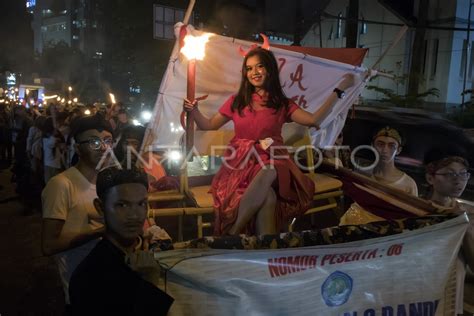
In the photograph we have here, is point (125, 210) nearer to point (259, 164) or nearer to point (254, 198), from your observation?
point (254, 198)

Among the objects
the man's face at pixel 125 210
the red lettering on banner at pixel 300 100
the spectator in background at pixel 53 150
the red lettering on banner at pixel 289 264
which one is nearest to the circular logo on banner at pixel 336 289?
the red lettering on banner at pixel 289 264

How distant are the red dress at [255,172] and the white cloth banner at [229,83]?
0.99 metres

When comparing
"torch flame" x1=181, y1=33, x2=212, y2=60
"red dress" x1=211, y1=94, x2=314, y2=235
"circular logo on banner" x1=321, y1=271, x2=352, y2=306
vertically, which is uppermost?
"torch flame" x1=181, y1=33, x2=212, y2=60

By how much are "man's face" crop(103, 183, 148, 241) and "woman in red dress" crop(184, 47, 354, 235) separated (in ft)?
4.18

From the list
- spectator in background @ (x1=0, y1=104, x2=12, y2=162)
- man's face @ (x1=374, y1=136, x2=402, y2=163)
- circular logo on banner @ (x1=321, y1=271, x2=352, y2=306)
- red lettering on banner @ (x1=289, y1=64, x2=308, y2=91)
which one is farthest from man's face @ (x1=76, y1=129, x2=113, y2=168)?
spectator in background @ (x1=0, y1=104, x2=12, y2=162)

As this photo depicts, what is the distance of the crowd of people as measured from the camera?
1.69m

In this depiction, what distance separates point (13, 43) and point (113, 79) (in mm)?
34095

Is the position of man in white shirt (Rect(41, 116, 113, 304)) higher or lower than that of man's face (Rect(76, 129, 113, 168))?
lower

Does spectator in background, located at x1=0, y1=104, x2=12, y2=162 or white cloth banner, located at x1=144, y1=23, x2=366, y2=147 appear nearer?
white cloth banner, located at x1=144, y1=23, x2=366, y2=147

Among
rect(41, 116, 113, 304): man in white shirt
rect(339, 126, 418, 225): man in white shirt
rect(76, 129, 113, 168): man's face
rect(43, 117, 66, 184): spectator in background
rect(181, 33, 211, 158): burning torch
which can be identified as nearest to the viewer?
rect(41, 116, 113, 304): man in white shirt

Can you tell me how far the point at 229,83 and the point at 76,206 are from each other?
7.89 feet

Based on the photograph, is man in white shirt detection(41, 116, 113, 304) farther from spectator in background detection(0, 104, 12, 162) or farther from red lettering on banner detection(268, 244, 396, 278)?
spectator in background detection(0, 104, 12, 162)

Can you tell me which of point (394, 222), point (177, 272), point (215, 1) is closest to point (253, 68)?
point (394, 222)

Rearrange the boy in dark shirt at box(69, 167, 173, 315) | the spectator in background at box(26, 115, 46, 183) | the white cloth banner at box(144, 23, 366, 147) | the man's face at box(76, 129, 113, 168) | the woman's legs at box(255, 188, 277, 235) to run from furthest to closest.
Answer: the spectator in background at box(26, 115, 46, 183) → the white cloth banner at box(144, 23, 366, 147) → the woman's legs at box(255, 188, 277, 235) → the man's face at box(76, 129, 113, 168) → the boy in dark shirt at box(69, 167, 173, 315)
